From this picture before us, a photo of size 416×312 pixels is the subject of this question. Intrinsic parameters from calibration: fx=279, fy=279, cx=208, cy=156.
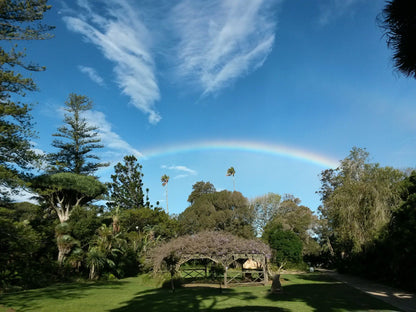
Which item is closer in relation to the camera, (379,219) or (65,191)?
(379,219)

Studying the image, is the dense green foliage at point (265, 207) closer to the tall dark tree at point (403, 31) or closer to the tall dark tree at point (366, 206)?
the tall dark tree at point (366, 206)

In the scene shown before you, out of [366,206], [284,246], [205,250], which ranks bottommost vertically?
[205,250]

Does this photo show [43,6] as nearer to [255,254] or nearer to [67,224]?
[67,224]

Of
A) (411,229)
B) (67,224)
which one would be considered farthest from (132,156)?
(411,229)

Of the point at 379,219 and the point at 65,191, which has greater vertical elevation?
the point at 65,191

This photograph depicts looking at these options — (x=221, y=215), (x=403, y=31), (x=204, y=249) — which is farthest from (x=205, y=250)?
(x=221, y=215)

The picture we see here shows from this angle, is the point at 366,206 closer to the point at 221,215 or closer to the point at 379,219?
the point at 379,219

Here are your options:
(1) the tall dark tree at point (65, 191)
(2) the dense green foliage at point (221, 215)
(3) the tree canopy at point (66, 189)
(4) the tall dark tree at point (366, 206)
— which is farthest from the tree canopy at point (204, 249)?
(2) the dense green foliage at point (221, 215)

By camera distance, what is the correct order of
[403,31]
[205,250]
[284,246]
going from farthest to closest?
1. [284,246]
2. [205,250]
3. [403,31]

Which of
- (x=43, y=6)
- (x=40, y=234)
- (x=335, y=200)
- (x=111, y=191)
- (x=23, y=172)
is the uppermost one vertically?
(x=43, y=6)

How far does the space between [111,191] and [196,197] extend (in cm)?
1617

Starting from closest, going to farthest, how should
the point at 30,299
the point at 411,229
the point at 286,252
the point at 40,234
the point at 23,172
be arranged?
the point at 30,299, the point at 411,229, the point at 23,172, the point at 40,234, the point at 286,252

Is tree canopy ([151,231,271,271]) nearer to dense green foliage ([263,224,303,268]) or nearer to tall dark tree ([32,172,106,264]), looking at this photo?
tall dark tree ([32,172,106,264])

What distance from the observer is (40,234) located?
74.6 ft
